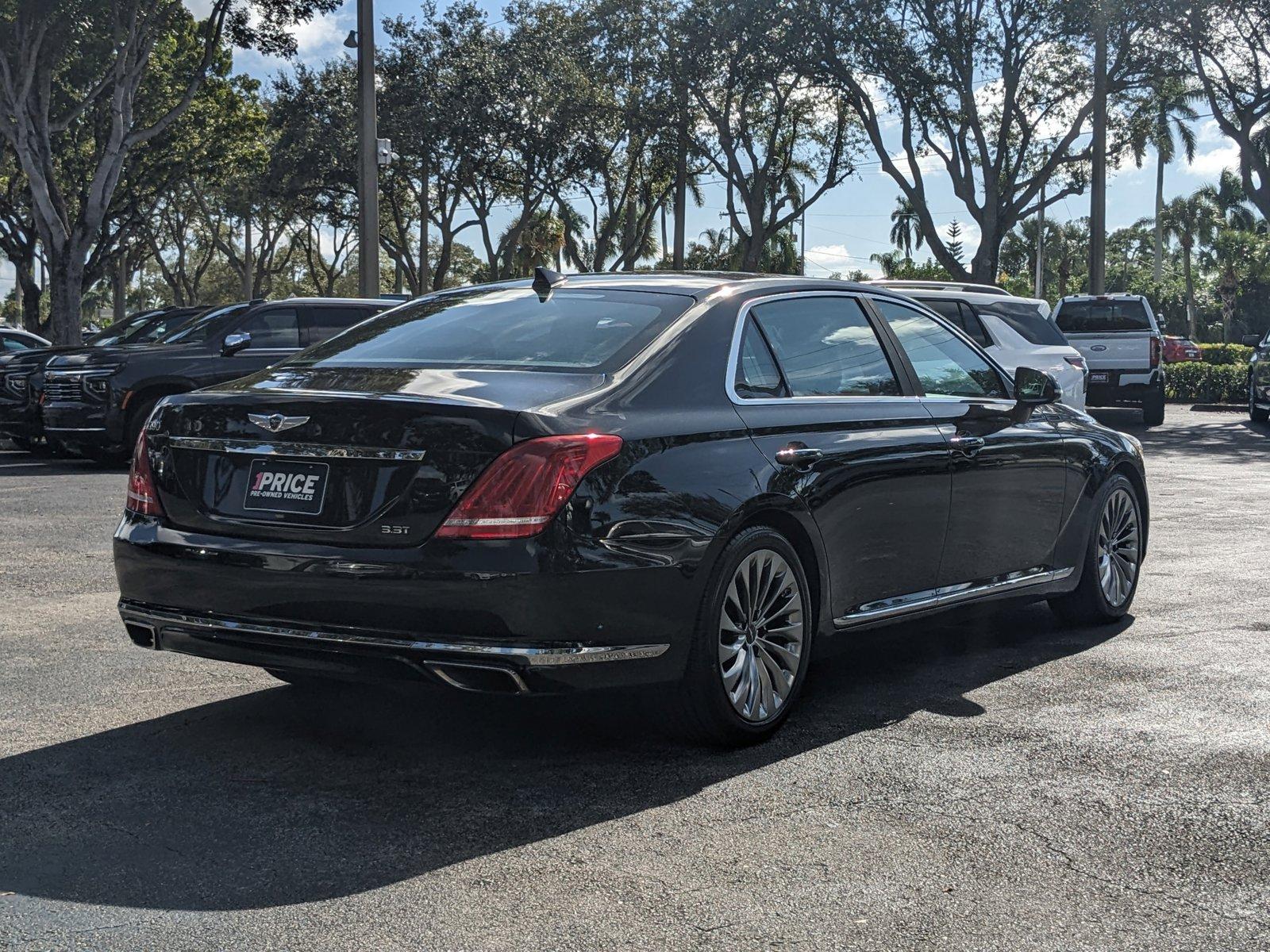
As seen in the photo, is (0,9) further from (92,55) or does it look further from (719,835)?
(719,835)

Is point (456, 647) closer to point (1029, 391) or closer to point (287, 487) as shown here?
point (287, 487)

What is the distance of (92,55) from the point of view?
99.0 ft

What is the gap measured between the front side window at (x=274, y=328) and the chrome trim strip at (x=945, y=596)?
1148 cm

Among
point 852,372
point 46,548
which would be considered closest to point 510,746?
point 852,372

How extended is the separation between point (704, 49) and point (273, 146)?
13.4 metres

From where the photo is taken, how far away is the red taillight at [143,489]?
16.6 ft

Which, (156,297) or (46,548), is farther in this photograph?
(156,297)

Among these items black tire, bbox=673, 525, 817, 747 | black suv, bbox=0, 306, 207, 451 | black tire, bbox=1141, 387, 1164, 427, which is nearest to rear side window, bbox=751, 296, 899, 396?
black tire, bbox=673, 525, 817, 747

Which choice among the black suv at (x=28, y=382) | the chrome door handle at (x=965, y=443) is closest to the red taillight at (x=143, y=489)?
the chrome door handle at (x=965, y=443)

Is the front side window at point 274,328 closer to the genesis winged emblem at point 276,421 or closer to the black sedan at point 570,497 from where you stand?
the black sedan at point 570,497

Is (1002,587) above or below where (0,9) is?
below

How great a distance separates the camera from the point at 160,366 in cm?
1582

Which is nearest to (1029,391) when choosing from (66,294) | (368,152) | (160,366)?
(160,366)

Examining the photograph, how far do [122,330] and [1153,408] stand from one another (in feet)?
49.3
